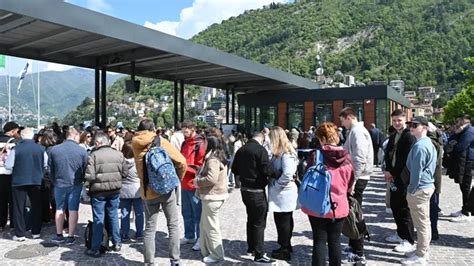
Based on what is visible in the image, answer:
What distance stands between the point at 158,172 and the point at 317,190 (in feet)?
6.20

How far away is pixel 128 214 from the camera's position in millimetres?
6629

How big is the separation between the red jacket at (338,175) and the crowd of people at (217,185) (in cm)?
1

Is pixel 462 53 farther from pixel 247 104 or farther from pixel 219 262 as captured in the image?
pixel 219 262

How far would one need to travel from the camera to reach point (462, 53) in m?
106

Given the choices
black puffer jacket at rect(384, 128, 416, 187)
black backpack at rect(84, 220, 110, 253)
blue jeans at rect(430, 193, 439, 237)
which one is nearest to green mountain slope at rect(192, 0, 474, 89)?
blue jeans at rect(430, 193, 439, 237)

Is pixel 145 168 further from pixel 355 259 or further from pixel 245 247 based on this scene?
pixel 355 259

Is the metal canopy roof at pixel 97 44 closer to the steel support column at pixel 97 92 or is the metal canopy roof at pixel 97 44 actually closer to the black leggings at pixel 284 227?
the steel support column at pixel 97 92

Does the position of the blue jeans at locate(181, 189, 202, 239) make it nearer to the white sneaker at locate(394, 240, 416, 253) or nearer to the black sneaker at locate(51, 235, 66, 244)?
the black sneaker at locate(51, 235, 66, 244)

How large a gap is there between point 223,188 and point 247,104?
22468 millimetres

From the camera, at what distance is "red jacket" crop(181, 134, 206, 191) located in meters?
6.18

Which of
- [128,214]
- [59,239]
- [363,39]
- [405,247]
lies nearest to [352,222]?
[405,247]

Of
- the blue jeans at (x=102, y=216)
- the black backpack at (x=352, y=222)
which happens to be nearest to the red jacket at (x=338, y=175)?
the black backpack at (x=352, y=222)

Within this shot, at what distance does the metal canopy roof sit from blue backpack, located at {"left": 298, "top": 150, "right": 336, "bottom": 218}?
22.6 feet

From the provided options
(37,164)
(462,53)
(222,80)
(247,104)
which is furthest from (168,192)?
(462,53)
